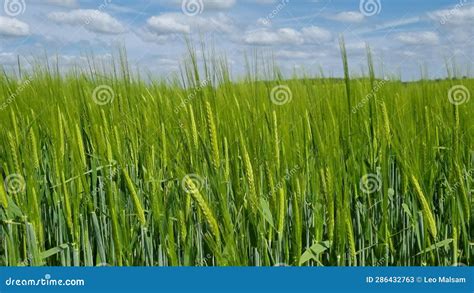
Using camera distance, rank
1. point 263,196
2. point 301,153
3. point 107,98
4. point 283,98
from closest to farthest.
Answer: point 263,196
point 301,153
point 283,98
point 107,98

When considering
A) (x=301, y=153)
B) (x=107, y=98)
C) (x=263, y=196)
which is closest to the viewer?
(x=263, y=196)

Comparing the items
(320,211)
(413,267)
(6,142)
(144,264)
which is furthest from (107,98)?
(413,267)

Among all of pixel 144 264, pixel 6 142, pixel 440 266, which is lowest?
pixel 440 266

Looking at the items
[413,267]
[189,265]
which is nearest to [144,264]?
[189,265]

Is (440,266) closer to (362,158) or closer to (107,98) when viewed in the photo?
(362,158)

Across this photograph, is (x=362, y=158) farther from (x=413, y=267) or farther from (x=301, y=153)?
(x=413, y=267)

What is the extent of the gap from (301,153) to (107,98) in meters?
0.80

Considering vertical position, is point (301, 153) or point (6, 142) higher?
point (6, 142)

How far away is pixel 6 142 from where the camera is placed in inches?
68.4

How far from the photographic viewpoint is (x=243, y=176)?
1.52m

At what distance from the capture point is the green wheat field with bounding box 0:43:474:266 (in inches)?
59.4

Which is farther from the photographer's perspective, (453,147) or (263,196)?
(453,147)

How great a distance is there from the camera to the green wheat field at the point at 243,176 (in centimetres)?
151

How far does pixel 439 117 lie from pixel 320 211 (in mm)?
774
